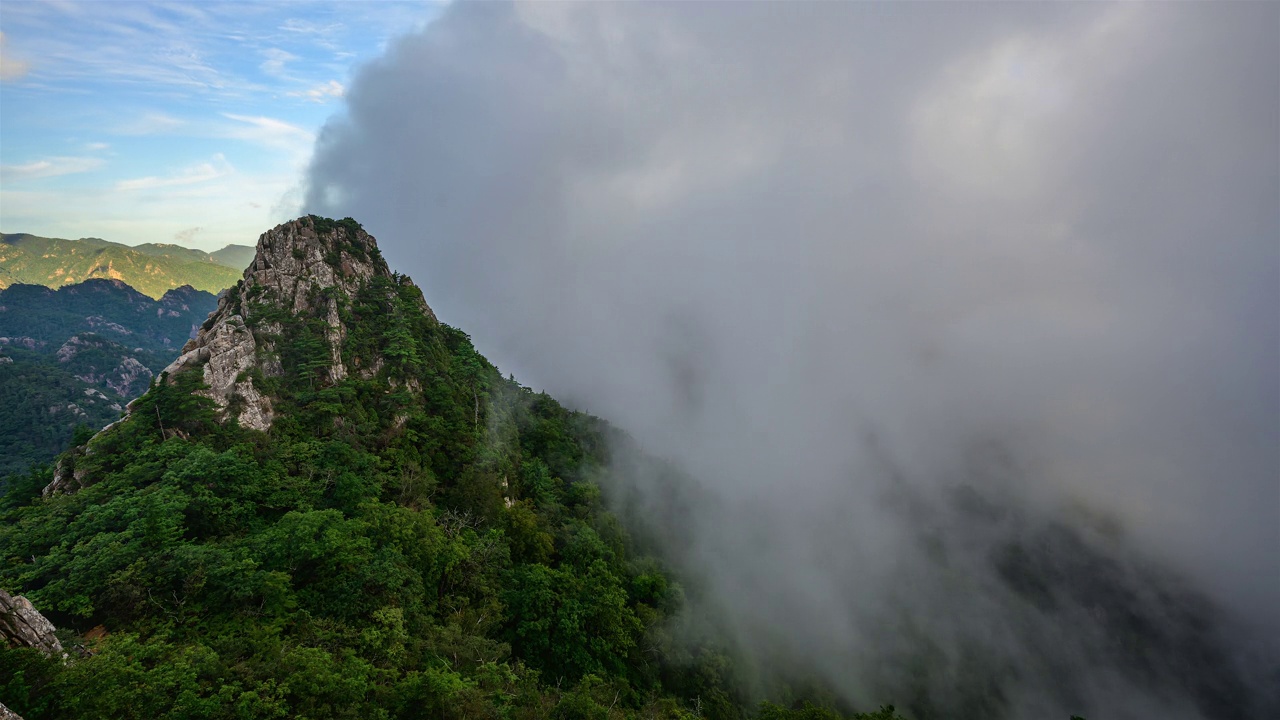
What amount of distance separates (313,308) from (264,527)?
3423cm

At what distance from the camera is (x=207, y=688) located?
22406mm

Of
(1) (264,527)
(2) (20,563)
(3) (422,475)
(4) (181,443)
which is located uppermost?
(3) (422,475)

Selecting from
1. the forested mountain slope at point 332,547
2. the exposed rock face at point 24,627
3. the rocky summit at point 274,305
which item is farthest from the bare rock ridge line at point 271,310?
the exposed rock face at point 24,627

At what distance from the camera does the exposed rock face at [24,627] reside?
2161 centimetres

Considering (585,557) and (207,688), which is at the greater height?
(585,557)

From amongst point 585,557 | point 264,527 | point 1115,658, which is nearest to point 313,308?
point 264,527

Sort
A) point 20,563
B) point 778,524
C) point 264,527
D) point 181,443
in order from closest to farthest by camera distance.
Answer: point 20,563, point 264,527, point 181,443, point 778,524

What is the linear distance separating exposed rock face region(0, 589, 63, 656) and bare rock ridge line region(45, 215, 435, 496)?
21.1 metres

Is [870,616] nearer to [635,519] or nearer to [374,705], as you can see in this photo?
[635,519]

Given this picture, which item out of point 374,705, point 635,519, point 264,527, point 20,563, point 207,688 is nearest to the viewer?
point 207,688

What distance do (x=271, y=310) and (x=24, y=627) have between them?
1678 inches

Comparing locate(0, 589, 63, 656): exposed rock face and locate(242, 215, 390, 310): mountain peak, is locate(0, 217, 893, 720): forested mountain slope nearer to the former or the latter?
locate(242, 215, 390, 310): mountain peak

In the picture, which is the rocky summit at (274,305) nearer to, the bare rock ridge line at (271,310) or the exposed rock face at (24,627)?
the bare rock ridge line at (271,310)

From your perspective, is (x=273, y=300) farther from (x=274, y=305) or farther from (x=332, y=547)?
(x=332, y=547)
